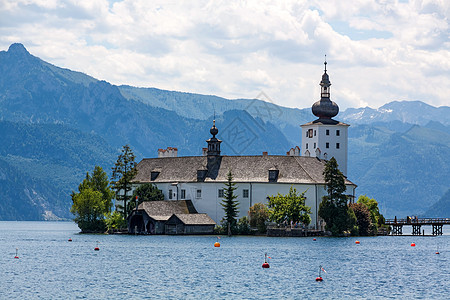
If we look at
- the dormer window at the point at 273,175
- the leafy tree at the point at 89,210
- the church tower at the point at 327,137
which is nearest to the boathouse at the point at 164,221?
the leafy tree at the point at 89,210

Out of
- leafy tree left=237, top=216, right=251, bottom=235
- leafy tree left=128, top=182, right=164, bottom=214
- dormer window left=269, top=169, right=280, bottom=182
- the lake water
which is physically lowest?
the lake water

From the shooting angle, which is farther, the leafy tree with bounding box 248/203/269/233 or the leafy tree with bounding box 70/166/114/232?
the leafy tree with bounding box 70/166/114/232

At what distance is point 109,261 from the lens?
289ft

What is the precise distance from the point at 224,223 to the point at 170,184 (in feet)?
54.2

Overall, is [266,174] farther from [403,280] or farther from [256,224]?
[403,280]

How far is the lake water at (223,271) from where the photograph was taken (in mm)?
63688

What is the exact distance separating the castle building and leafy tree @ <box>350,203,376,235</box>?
5985mm

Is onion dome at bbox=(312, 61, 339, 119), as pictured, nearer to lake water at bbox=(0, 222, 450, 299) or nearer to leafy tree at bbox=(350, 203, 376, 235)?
leafy tree at bbox=(350, 203, 376, 235)

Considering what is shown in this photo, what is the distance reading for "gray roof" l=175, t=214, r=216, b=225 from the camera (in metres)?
138

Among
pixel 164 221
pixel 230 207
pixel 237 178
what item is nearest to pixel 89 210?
pixel 164 221

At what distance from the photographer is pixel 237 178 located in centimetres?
14350

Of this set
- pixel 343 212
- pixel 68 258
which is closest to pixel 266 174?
pixel 343 212

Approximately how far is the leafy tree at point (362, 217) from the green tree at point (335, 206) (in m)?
5.95

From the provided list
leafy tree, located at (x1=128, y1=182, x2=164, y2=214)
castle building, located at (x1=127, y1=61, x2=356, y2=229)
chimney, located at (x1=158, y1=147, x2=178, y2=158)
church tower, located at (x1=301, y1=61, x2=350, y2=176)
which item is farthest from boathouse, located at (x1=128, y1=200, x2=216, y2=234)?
church tower, located at (x1=301, y1=61, x2=350, y2=176)
